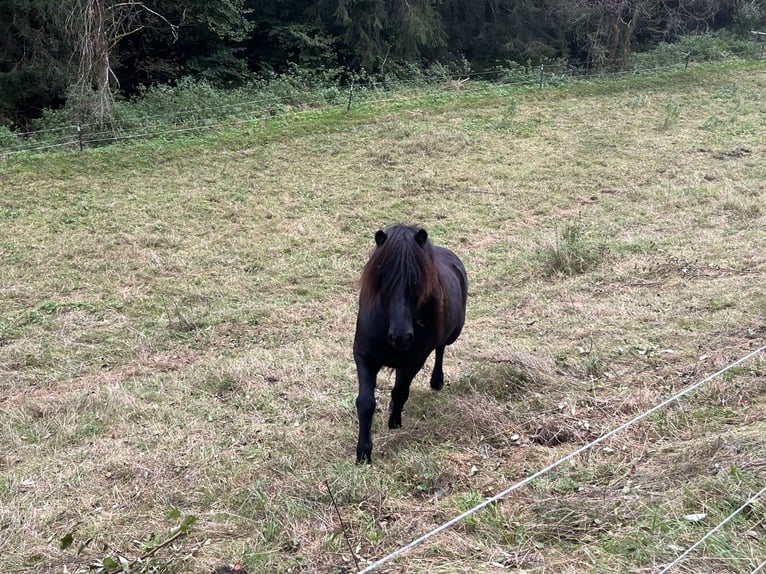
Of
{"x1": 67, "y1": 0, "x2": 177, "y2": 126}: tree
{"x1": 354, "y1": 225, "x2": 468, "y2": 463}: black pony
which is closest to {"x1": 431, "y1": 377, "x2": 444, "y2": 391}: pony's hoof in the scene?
{"x1": 354, "y1": 225, "x2": 468, "y2": 463}: black pony

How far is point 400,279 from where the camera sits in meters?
3.70

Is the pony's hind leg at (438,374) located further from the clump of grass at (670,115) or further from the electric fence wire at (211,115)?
the clump of grass at (670,115)

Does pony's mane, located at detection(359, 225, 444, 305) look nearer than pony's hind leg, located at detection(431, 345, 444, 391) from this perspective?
Yes

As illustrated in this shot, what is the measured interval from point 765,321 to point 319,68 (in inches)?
736

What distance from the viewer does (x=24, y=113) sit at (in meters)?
17.8

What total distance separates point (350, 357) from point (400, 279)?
271 centimetres

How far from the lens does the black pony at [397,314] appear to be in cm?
371

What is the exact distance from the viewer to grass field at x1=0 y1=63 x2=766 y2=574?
295 centimetres

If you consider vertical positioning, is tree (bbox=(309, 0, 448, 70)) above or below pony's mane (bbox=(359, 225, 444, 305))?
above

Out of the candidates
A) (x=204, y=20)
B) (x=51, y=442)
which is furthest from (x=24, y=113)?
(x=51, y=442)

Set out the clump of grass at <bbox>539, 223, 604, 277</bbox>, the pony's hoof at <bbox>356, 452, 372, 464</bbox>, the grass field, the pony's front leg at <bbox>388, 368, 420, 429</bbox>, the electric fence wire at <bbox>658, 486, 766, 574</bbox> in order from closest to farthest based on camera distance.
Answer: the electric fence wire at <bbox>658, 486, 766, 574</bbox> < the grass field < the pony's hoof at <bbox>356, 452, 372, 464</bbox> < the pony's front leg at <bbox>388, 368, 420, 429</bbox> < the clump of grass at <bbox>539, 223, 604, 277</bbox>

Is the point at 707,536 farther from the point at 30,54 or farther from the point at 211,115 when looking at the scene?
the point at 30,54

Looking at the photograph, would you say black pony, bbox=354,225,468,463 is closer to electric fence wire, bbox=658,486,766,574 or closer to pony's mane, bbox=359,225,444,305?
pony's mane, bbox=359,225,444,305

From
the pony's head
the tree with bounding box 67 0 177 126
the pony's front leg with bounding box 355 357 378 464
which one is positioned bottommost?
the pony's front leg with bounding box 355 357 378 464
